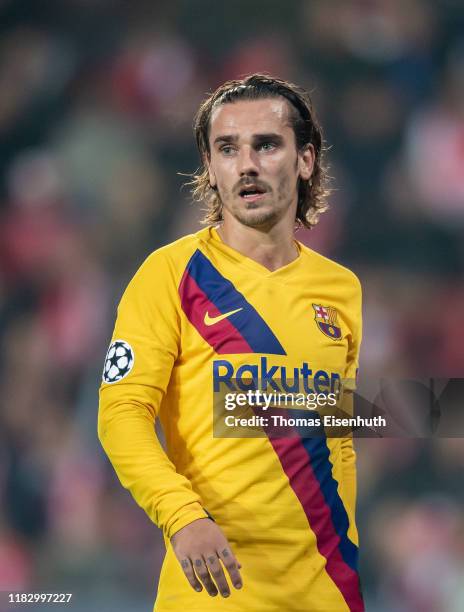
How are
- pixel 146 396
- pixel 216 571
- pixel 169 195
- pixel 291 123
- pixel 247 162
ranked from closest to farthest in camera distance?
pixel 216 571
pixel 146 396
pixel 247 162
pixel 291 123
pixel 169 195

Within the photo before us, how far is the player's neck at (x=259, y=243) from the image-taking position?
2072mm

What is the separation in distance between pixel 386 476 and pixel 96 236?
1.51m

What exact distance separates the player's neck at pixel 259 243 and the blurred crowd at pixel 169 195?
1.65m

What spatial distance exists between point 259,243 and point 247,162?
186 millimetres

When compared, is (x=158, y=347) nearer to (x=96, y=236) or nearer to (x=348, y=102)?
(x=96, y=236)

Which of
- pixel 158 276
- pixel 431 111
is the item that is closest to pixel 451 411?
pixel 431 111

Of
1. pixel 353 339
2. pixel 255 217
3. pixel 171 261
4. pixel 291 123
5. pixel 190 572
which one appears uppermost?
pixel 291 123

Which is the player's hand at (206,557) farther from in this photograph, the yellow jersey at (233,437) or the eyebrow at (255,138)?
the eyebrow at (255,138)

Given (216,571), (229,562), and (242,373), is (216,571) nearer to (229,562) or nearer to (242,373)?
(229,562)

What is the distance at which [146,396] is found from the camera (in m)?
1.80

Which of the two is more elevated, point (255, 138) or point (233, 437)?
point (255, 138)

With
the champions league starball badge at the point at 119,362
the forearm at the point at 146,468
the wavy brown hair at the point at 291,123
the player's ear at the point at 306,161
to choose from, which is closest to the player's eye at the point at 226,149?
the wavy brown hair at the point at 291,123

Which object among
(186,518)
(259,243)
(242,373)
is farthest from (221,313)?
(186,518)

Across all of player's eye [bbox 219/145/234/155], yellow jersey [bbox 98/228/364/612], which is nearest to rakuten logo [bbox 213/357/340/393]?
yellow jersey [bbox 98/228/364/612]
